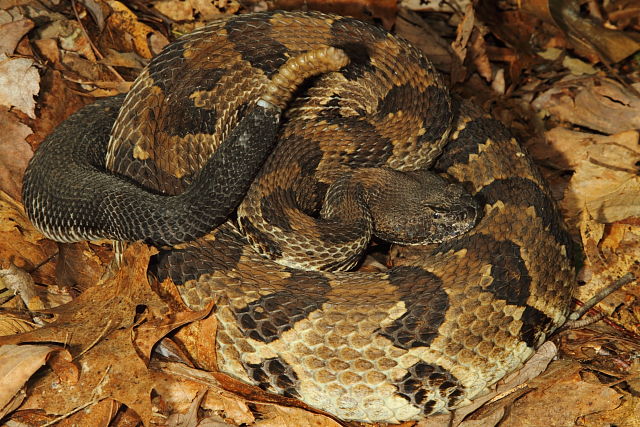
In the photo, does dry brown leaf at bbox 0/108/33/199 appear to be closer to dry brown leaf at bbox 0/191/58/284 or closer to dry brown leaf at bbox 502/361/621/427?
dry brown leaf at bbox 0/191/58/284

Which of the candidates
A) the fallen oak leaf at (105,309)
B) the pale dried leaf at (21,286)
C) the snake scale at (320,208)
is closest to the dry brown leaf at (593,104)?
the snake scale at (320,208)

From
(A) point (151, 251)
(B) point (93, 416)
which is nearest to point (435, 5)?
(A) point (151, 251)

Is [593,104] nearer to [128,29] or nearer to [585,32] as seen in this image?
[585,32]

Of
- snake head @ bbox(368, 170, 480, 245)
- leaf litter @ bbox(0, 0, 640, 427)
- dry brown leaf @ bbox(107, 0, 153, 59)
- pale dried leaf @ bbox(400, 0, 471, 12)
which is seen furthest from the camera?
pale dried leaf @ bbox(400, 0, 471, 12)

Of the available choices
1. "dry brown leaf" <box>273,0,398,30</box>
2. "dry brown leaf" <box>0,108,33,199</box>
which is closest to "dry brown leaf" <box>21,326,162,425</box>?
"dry brown leaf" <box>0,108,33,199</box>

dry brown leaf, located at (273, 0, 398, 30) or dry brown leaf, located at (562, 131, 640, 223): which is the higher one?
dry brown leaf, located at (273, 0, 398, 30)

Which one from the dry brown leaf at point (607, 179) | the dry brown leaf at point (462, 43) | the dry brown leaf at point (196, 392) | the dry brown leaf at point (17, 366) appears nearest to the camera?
the dry brown leaf at point (17, 366)

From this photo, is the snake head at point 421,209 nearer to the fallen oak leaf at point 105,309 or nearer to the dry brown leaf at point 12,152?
the fallen oak leaf at point 105,309
